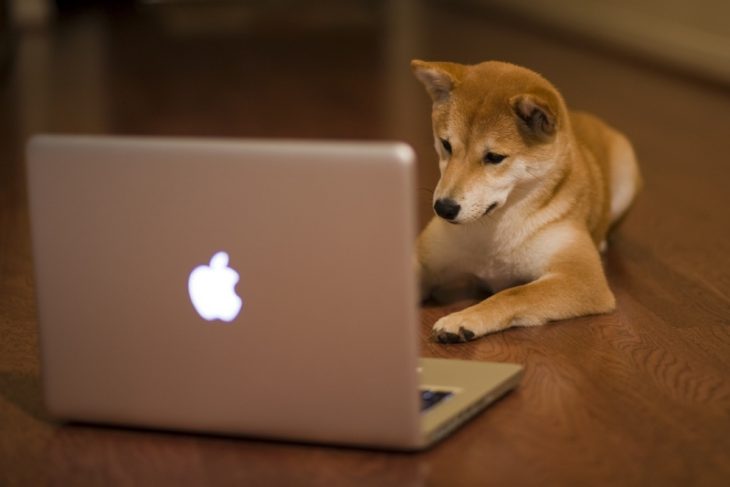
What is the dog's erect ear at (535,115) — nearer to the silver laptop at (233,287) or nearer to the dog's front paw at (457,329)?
the dog's front paw at (457,329)

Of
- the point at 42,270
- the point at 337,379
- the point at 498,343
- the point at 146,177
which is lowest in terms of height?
the point at 498,343

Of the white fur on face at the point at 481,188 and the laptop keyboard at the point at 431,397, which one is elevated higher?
the white fur on face at the point at 481,188

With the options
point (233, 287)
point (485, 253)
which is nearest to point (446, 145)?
point (485, 253)

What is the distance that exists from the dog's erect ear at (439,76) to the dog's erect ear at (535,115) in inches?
5.3

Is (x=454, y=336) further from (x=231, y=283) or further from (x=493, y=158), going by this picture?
(x=231, y=283)

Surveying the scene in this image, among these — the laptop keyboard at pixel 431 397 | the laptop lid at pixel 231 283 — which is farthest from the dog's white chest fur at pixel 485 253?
the laptop lid at pixel 231 283

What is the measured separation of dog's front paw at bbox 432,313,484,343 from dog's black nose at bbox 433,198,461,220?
179 mm

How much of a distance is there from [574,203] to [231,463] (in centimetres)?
97

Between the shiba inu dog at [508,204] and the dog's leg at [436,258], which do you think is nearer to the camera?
the shiba inu dog at [508,204]

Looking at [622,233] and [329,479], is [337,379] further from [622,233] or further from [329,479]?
[622,233]

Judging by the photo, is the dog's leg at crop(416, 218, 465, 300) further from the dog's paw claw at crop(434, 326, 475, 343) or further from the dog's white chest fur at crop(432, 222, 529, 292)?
the dog's paw claw at crop(434, 326, 475, 343)

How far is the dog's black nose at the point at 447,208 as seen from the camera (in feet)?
6.59

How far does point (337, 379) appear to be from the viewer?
149 cm

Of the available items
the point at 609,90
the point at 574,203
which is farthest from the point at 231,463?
the point at 609,90
